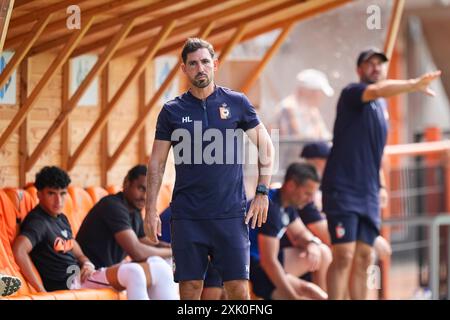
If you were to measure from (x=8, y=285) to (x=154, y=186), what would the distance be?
5.38 feet

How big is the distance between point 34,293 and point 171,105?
222cm

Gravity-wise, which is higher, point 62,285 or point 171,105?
point 171,105

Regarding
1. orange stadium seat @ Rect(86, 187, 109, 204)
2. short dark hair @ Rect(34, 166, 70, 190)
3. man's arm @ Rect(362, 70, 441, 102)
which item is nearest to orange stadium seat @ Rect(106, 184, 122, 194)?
orange stadium seat @ Rect(86, 187, 109, 204)

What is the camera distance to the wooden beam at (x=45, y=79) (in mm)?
9984

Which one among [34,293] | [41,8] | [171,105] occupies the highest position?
[41,8]

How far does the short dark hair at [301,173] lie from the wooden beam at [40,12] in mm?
2012

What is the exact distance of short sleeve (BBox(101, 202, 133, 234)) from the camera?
10.2m

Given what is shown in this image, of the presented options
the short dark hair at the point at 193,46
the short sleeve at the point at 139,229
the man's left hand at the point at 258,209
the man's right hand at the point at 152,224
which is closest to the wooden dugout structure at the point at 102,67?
the short sleeve at the point at 139,229

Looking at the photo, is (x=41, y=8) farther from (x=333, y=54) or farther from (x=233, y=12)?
(x=333, y=54)

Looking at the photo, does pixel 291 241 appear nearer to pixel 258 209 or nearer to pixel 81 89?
pixel 81 89

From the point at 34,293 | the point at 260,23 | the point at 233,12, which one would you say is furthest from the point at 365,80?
the point at 34,293

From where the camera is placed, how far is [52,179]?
378 inches

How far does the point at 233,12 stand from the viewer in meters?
11.2

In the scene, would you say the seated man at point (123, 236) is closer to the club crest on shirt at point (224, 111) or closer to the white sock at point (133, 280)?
the white sock at point (133, 280)
